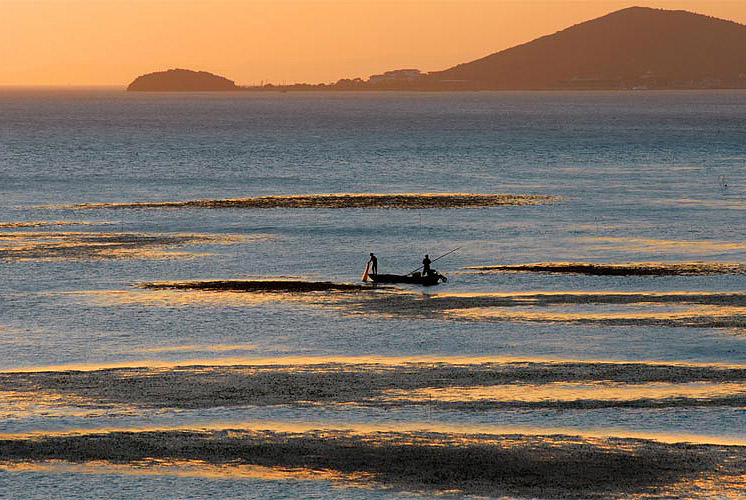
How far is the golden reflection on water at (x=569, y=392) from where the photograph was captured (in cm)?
3553

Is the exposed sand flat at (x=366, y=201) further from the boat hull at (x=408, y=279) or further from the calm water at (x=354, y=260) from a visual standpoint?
the boat hull at (x=408, y=279)

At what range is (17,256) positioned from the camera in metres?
65.9

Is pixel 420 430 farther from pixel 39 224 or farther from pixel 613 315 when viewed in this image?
pixel 39 224

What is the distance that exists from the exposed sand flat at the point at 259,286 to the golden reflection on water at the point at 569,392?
1932cm

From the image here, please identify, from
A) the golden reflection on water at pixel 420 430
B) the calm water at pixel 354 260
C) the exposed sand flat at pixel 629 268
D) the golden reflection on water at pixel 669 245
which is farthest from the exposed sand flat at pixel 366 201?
the golden reflection on water at pixel 420 430

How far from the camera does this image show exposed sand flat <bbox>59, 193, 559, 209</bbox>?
311 feet

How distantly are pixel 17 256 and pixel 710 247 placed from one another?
130ft

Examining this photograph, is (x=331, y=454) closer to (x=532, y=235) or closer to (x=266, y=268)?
(x=266, y=268)

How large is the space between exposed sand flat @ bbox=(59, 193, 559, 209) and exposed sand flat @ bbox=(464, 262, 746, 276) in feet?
104

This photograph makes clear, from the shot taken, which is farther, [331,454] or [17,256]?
[17,256]

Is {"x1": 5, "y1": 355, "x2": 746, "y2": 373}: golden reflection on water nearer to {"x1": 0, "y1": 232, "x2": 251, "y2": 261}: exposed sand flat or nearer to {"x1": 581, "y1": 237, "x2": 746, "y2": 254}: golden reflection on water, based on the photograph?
{"x1": 0, "y1": 232, "x2": 251, "y2": 261}: exposed sand flat

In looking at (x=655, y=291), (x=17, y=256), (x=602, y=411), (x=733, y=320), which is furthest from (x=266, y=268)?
(x=602, y=411)

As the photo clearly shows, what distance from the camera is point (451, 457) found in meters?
30.3

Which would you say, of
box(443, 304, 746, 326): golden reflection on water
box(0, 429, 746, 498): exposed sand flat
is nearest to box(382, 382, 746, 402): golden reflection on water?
box(0, 429, 746, 498): exposed sand flat
